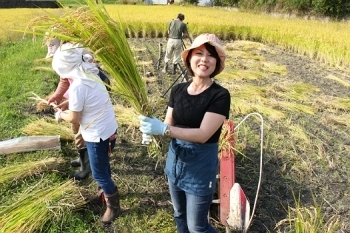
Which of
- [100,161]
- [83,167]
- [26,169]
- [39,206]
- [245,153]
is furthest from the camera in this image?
[245,153]

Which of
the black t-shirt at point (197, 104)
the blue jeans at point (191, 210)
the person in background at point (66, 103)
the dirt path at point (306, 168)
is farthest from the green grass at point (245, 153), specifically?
the black t-shirt at point (197, 104)

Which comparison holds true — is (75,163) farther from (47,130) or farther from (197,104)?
(197,104)

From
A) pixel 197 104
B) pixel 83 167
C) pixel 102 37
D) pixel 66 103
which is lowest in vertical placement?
pixel 83 167

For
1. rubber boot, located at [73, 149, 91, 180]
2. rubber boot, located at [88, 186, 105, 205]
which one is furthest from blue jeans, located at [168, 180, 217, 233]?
rubber boot, located at [73, 149, 91, 180]

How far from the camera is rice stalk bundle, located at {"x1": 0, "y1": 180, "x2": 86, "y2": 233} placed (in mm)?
2178

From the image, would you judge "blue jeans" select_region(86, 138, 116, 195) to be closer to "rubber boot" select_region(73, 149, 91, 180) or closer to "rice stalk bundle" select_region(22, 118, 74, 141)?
"rubber boot" select_region(73, 149, 91, 180)

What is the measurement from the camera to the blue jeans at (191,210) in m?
1.70

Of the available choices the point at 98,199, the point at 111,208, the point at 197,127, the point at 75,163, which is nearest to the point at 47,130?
the point at 75,163

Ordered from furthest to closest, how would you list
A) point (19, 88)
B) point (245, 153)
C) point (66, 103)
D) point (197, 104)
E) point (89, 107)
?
point (19, 88) → point (245, 153) → point (66, 103) → point (89, 107) → point (197, 104)

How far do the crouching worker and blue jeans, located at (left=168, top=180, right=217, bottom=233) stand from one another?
62 cm

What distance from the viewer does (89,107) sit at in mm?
2078

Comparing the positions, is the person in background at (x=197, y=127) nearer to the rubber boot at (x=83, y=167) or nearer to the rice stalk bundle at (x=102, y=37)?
the rice stalk bundle at (x=102, y=37)

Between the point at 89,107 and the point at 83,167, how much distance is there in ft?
3.26

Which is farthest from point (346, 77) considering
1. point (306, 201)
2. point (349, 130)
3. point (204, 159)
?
point (204, 159)
